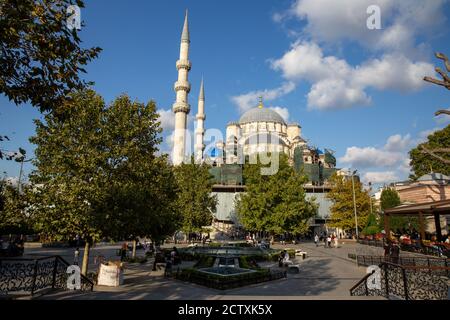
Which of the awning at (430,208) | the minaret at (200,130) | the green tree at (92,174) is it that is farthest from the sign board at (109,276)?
the minaret at (200,130)

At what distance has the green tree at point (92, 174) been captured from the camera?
500 inches

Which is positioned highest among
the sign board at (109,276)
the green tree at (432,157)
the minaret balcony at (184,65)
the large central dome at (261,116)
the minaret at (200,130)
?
the large central dome at (261,116)

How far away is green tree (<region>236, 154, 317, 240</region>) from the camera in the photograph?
3527 centimetres

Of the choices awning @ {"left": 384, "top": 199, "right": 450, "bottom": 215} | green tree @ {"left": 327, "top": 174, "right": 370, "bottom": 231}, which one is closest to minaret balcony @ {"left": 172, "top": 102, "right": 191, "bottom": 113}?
green tree @ {"left": 327, "top": 174, "right": 370, "bottom": 231}

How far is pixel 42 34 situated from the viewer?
20.0 ft

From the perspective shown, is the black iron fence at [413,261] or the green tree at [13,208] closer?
the green tree at [13,208]

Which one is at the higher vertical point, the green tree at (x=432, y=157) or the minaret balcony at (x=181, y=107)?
the minaret balcony at (x=181, y=107)

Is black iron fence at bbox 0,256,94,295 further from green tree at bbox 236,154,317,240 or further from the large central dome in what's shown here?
the large central dome

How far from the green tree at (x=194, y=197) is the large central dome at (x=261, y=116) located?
49.8m

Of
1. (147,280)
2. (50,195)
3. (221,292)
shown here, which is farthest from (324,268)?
(50,195)

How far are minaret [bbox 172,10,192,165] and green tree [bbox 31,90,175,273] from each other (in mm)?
37791

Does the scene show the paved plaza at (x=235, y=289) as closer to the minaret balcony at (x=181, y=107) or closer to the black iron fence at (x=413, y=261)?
the black iron fence at (x=413, y=261)

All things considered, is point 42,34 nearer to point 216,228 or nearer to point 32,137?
point 32,137
